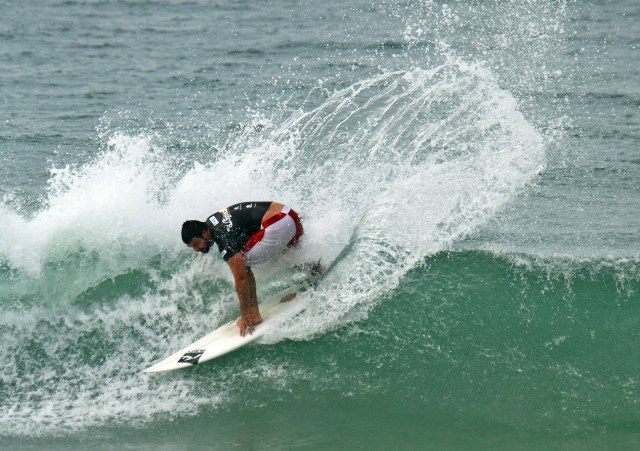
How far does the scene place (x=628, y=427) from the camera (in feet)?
25.7

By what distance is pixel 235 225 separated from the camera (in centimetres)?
877

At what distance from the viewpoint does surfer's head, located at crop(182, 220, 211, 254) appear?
8.54 metres

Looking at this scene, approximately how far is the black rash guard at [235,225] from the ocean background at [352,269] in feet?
2.83

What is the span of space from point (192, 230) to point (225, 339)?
1.30 metres

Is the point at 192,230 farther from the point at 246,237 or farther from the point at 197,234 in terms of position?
the point at 246,237

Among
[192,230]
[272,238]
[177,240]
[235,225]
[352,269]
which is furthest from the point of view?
[177,240]

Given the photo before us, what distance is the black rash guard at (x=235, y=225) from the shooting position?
340 inches

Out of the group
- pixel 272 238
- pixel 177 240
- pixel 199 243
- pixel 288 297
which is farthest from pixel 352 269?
pixel 177 240

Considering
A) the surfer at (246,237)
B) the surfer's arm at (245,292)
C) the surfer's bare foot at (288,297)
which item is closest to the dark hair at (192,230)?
the surfer at (246,237)

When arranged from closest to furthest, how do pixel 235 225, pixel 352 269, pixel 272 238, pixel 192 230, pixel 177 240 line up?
pixel 192 230, pixel 235 225, pixel 272 238, pixel 352 269, pixel 177 240

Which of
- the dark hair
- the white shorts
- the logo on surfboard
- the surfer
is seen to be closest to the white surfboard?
the logo on surfboard

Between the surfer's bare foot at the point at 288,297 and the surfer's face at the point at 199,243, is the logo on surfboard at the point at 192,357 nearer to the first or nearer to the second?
the surfer's face at the point at 199,243

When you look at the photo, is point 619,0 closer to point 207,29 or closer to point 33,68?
point 207,29

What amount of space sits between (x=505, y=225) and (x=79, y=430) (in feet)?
20.1
